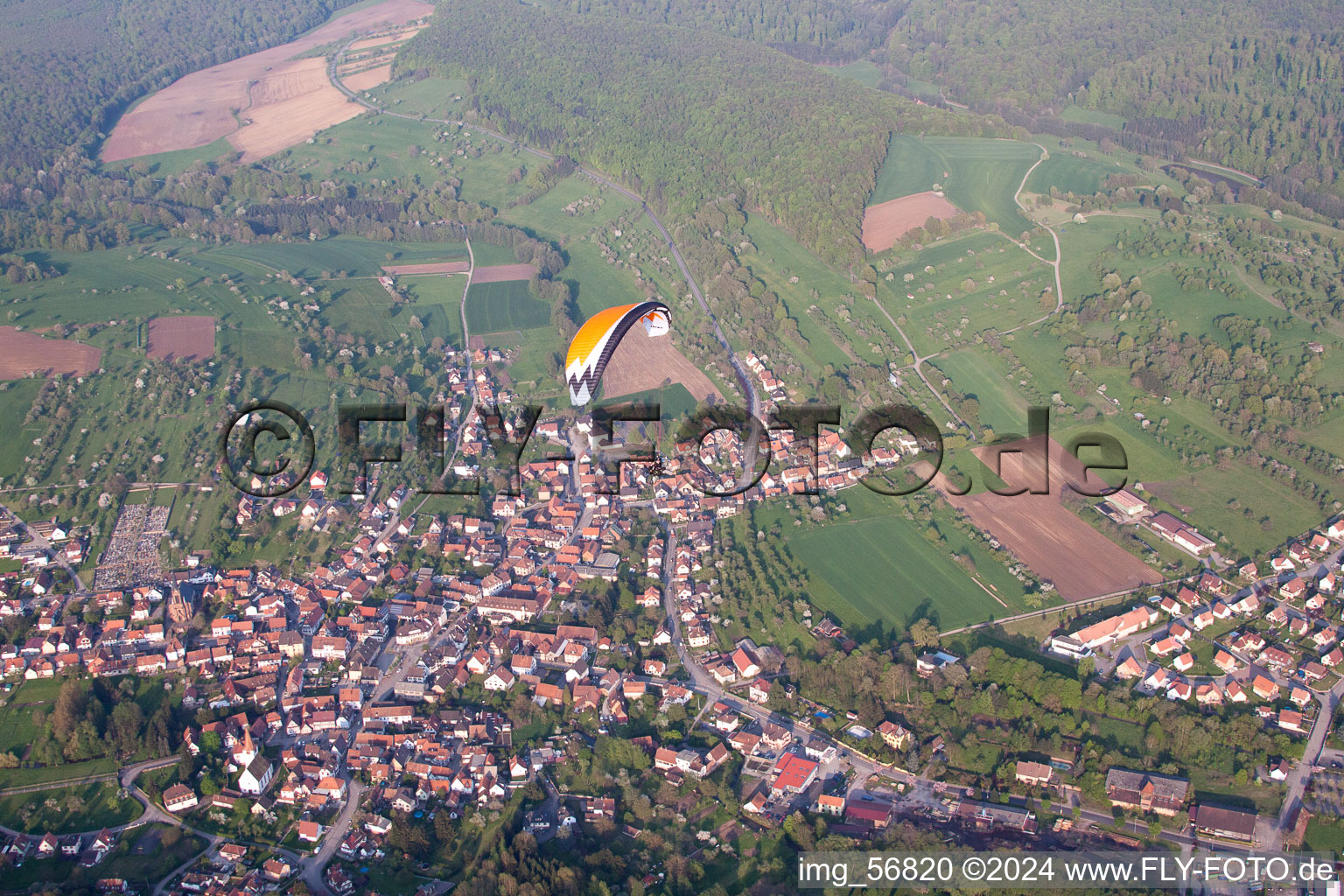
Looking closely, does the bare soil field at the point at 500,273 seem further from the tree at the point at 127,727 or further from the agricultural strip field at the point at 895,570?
the tree at the point at 127,727

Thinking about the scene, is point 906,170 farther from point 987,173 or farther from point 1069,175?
point 1069,175

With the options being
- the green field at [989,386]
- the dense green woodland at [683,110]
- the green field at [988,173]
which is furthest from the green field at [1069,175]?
the green field at [989,386]

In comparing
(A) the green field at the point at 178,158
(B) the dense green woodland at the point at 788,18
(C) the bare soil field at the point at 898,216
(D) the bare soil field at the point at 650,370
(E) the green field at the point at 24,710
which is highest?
(B) the dense green woodland at the point at 788,18

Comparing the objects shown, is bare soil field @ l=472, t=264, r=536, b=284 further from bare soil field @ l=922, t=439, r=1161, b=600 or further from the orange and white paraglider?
bare soil field @ l=922, t=439, r=1161, b=600

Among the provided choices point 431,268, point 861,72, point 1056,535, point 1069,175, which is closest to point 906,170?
point 1069,175

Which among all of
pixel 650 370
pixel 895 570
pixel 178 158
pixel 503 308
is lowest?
pixel 895 570

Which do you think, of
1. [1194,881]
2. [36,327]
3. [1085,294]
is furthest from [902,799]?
[36,327]
